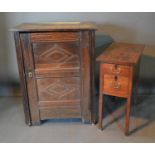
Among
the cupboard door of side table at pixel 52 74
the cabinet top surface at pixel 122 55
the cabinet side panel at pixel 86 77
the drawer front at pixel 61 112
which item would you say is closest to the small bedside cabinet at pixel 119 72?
the cabinet top surface at pixel 122 55

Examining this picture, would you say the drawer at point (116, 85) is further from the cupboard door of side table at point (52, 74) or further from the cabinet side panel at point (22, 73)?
the cabinet side panel at point (22, 73)

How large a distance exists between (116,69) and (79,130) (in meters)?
0.73

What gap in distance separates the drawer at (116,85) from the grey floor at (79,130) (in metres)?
0.43

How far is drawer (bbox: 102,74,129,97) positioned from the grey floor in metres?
0.43

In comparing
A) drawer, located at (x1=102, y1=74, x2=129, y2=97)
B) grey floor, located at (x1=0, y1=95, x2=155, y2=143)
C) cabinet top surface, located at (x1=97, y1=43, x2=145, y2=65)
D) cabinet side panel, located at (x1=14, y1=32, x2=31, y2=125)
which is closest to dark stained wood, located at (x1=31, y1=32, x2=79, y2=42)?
cabinet side panel, located at (x1=14, y1=32, x2=31, y2=125)

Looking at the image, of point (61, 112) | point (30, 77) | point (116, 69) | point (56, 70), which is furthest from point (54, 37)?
point (61, 112)

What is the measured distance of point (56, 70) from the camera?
A: 181 centimetres

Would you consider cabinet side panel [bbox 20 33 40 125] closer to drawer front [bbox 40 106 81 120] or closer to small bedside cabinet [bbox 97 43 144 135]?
drawer front [bbox 40 106 81 120]

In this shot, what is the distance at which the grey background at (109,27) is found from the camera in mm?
2301

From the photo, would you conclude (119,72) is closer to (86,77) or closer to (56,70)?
(86,77)

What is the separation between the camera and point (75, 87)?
1.88m
